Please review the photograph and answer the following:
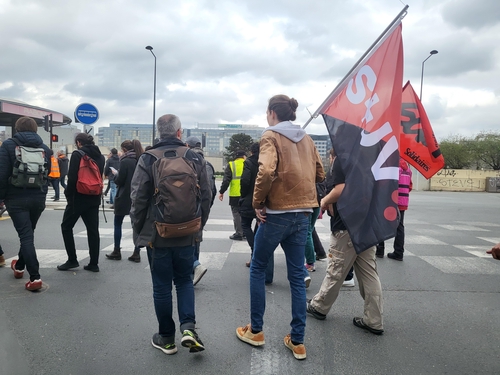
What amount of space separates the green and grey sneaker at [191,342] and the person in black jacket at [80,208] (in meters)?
2.79

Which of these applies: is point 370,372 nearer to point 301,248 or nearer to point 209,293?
point 301,248

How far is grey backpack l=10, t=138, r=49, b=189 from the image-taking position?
4434mm

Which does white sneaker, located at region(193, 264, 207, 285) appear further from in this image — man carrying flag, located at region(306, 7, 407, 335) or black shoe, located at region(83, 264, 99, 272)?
man carrying flag, located at region(306, 7, 407, 335)

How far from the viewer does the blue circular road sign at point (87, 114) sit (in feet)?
38.1

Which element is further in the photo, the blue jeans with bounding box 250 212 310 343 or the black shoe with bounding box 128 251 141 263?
the black shoe with bounding box 128 251 141 263

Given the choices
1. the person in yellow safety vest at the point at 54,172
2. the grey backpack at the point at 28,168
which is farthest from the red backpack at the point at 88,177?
the grey backpack at the point at 28,168

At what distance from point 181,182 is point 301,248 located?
1.10 meters

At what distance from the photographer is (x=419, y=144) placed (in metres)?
5.03

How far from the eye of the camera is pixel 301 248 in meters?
3.20

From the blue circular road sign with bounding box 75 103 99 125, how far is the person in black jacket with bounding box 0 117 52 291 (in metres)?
7.48

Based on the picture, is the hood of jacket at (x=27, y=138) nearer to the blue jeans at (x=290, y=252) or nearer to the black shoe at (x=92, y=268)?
the black shoe at (x=92, y=268)

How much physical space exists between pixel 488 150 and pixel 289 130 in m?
45.9

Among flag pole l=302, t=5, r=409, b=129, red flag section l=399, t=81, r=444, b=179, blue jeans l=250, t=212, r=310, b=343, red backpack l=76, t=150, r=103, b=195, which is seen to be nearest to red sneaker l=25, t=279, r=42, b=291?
red backpack l=76, t=150, r=103, b=195

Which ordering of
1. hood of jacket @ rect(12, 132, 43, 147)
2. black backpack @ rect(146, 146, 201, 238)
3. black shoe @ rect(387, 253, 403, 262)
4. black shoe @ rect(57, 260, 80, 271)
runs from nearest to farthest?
black backpack @ rect(146, 146, 201, 238), hood of jacket @ rect(12, 132, 43, 147), black shoe @ rect(57, 260, 80, 271), black shoe @ rect(387, 253, 403, 262)
